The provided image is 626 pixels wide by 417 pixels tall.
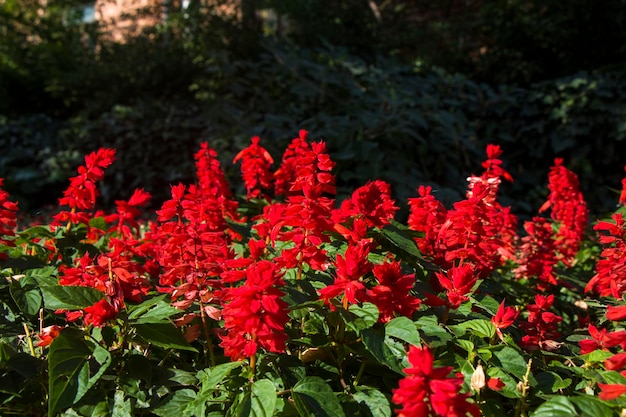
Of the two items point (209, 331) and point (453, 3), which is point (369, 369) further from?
point (453, 3)

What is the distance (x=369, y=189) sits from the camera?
1.87 metres

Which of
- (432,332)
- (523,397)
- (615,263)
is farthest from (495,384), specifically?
(615,263)

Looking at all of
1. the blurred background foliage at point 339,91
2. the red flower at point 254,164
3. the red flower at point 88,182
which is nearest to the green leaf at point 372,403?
the red flower at point 88,182

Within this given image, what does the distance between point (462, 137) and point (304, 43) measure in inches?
144

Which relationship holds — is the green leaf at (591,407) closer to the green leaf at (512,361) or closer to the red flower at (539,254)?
the green leaf at (512,361)

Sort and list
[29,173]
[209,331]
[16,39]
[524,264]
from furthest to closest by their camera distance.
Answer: [16,39] < [29,173] < [524,264] < [209,331]

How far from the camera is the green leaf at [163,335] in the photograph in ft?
5.41

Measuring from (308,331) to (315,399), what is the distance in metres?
0.30

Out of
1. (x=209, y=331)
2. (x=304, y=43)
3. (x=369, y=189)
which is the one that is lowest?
(x=209, y=331)

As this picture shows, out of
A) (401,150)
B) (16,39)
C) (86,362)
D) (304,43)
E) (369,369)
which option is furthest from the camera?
(16,39)

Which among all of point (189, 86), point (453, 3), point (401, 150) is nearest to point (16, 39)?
point (189, 86)

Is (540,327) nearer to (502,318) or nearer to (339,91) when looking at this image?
(502,318)

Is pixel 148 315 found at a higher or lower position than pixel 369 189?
lower

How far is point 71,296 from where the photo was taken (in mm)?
1663
